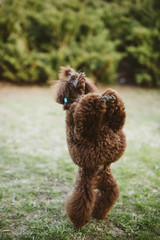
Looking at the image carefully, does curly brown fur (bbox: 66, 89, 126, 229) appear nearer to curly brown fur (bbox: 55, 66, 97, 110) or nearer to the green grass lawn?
curly brown fur (bbox: 55, 66, 97, 110)

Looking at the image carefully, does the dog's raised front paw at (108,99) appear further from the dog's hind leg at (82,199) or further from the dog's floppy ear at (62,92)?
the dog's hind leg at (82,199)

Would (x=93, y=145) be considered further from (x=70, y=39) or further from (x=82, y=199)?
(x=70, y=39)

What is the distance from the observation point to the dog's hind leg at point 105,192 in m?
2.33

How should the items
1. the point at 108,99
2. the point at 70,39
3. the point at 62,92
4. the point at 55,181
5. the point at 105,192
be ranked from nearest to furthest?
1. the point at 108,99
2. the point at 62,92
3. the point at 105,192
4. the point at 55,181
5. the point at 70,39

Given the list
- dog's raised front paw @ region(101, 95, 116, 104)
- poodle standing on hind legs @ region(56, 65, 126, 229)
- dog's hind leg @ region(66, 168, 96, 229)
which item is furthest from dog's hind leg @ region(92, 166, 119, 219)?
dog's raised front paw @ region(101, 95, 116, 104)

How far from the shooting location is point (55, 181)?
10.9ft

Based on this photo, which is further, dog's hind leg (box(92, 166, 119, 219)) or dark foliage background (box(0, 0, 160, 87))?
dark foliage background (box(0, 0, 160, 87))

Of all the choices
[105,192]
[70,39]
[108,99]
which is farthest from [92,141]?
[70,39]

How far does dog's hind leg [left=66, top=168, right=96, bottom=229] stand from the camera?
7.21ft

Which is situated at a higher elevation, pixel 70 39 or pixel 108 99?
pixel 70 39

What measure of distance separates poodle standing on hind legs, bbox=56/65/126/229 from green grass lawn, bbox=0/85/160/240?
32cm

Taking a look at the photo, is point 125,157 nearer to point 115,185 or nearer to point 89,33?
point 115,185

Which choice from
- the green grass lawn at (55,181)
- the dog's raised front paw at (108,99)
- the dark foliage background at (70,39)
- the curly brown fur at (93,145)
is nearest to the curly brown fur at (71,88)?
the curly brown fur at (93,145)

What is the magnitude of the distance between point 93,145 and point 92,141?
1.5 inches
